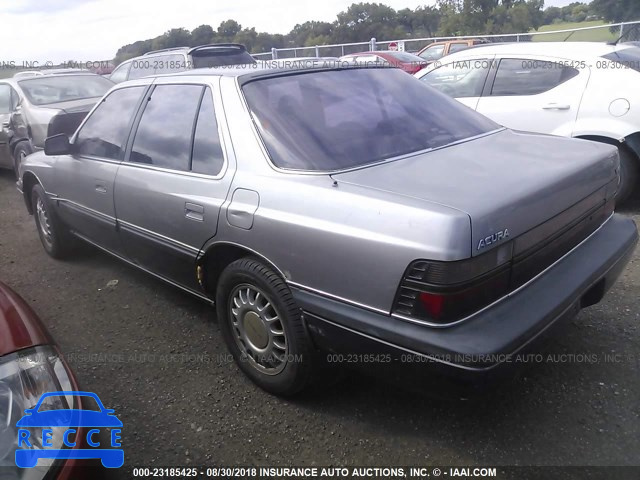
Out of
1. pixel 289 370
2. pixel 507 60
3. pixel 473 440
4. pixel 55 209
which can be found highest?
pixel 507 60

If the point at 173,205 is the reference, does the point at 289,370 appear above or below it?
below

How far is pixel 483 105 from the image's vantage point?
5.54 m

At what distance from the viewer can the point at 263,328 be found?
106 inches

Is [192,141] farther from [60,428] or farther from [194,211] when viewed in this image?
[60,428]

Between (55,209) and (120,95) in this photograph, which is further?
(55,209)

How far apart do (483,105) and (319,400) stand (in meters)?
3.94

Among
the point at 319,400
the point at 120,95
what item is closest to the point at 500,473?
the point at 319,400

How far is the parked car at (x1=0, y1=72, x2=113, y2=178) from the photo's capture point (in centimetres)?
680

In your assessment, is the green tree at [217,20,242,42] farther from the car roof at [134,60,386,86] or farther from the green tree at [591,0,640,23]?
the car roof at [134,60,386,86]

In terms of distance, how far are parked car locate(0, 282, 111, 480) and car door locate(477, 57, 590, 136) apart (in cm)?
463

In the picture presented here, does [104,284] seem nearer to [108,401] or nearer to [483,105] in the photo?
[108,401]

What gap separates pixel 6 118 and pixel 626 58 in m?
8.16

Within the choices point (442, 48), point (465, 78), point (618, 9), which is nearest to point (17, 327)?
point (465, 78)

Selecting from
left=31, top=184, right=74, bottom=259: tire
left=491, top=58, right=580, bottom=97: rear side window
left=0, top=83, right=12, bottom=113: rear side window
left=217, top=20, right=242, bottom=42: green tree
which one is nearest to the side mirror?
left=31, top=184, right=74, bottom=259: tire
